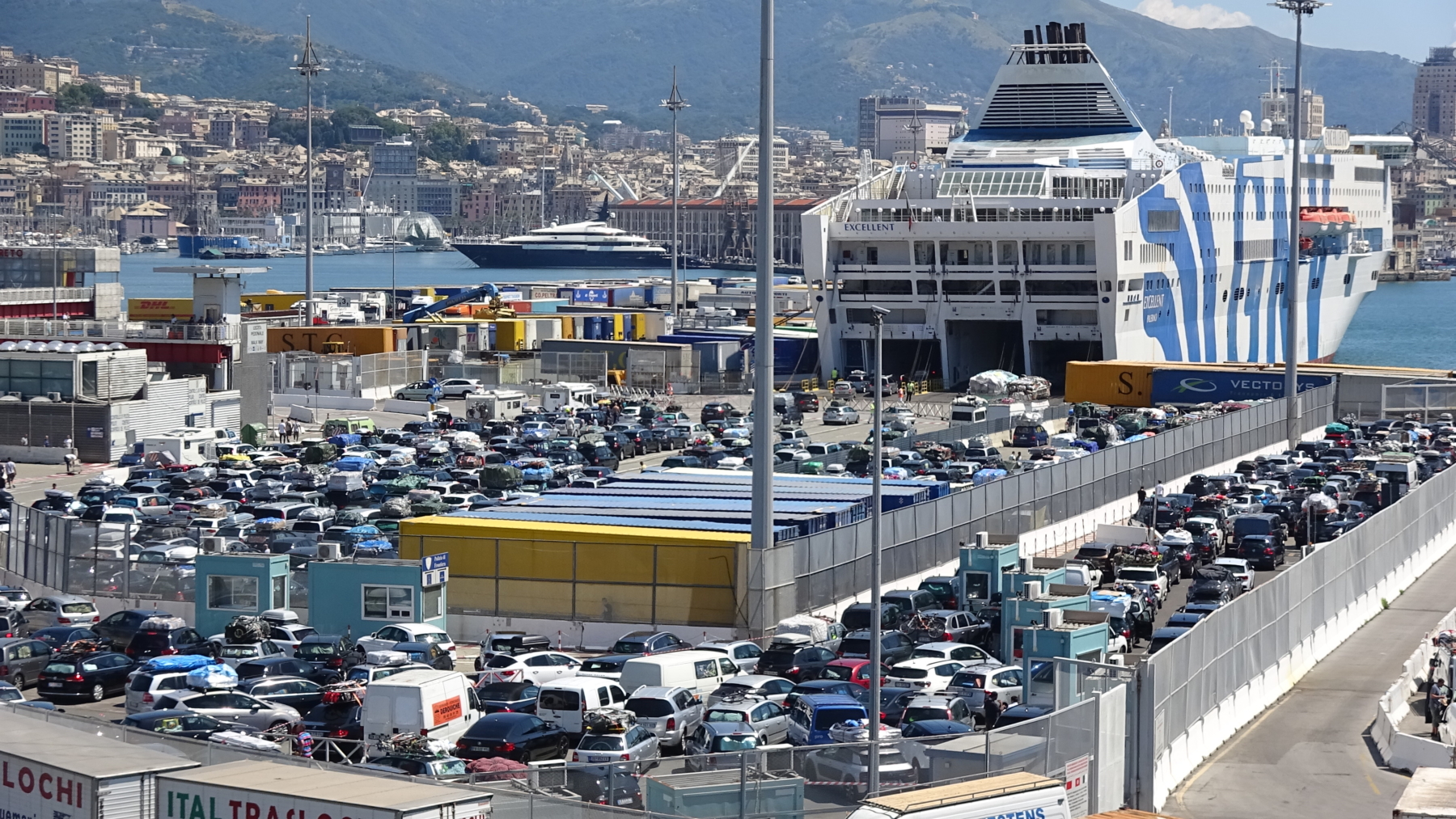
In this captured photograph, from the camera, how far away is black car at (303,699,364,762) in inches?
696

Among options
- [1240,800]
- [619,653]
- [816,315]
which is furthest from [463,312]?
[1240,800]

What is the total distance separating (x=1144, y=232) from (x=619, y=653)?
41426 millimetres

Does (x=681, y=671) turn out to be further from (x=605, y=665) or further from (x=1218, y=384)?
(x=1218, y=384)

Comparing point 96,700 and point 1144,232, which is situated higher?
point 1144,232

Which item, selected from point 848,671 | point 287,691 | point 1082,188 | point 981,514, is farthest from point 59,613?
point 1082,188

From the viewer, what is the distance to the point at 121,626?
77.6 ft

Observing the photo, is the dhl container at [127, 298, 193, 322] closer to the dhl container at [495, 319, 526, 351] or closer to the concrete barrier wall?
the dhl container at [495, 319, 526, 351]

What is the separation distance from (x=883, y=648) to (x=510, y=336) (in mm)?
47826

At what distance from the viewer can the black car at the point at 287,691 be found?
64.0ft

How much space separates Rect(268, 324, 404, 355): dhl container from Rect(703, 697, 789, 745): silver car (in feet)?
143

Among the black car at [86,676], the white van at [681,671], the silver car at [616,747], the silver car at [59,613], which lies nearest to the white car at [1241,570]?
the white van at [681,671]

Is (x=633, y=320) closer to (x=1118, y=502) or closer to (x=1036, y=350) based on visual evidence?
(x=1036, y=350)

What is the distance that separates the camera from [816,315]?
6288cm

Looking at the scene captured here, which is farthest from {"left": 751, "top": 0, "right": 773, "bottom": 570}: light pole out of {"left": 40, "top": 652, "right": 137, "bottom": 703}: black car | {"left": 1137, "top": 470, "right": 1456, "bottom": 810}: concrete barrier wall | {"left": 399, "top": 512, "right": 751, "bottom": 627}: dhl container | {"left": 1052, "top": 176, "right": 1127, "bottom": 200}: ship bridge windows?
{"left": 1052, "top": 176, "right": 1127, "bottom": 200}: ship bridge windows
